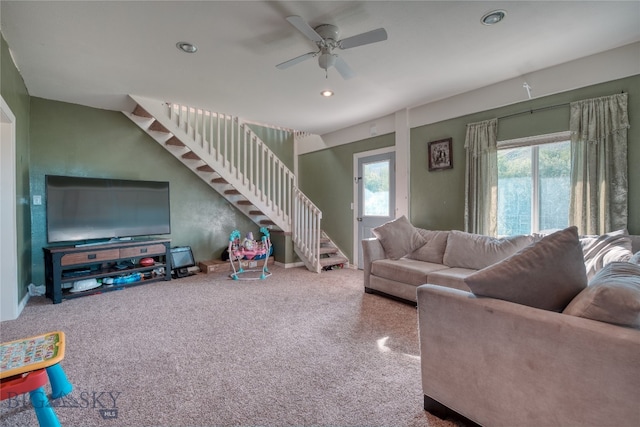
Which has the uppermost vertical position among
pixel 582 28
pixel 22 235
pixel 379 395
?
pixel 582 28

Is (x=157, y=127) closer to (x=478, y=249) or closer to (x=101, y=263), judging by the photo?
(x=101, y=263)

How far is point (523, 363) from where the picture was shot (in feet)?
3.97

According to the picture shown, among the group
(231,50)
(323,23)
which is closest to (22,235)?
(231,50)

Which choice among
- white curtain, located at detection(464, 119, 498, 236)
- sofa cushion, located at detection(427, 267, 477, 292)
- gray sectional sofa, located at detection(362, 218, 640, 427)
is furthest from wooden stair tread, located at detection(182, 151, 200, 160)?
gray sectional sofa, located at detection(362, 218, 640, 427)

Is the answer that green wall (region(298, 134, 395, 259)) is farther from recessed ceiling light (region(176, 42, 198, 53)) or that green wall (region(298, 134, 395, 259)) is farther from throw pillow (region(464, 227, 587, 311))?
throw pillow (region(464, 227, 587, 311))

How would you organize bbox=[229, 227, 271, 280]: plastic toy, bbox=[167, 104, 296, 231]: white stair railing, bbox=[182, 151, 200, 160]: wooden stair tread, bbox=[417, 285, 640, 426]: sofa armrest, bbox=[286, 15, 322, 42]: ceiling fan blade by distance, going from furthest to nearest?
bbox=[182, 151, 200, 160]: wooden stair tread, bbox=[229, 227, 271, 280]: plastic toy, bbox=[167, 104, 296, 231]: white stair railing, bbox=[286, 15, 322, 42]: ceiling fan blade, bbox=[417, 285, 640, 426]: sofa armrest

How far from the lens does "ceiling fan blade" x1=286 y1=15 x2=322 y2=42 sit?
2084mm

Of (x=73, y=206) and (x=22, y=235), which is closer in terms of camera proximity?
(x=22, y=235)

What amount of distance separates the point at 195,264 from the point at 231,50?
3498mm

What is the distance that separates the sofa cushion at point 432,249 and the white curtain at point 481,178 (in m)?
0.39

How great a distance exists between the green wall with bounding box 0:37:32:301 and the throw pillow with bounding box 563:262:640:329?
4198 mm

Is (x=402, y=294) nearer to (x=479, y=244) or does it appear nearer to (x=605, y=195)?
(x=479, y=244)

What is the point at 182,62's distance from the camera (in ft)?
9.76

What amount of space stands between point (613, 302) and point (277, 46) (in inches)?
111
